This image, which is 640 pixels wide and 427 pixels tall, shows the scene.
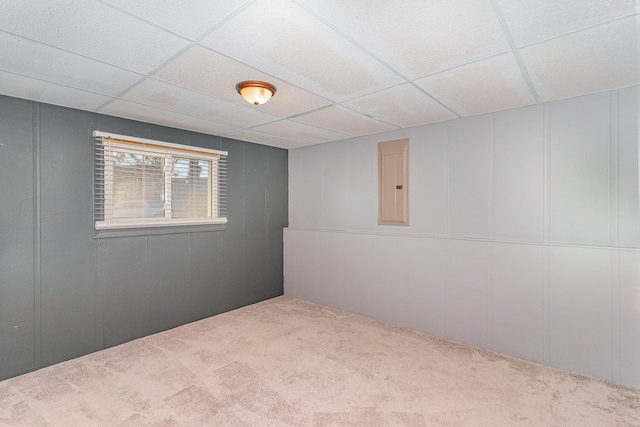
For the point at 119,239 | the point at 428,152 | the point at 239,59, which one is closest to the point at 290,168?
the point at 428,152

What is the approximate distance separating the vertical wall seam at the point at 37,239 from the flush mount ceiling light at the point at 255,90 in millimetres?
1825

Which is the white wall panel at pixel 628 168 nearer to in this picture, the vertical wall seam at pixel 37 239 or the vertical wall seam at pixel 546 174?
the vertical wall seam at pixel 546 174

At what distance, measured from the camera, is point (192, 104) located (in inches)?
110

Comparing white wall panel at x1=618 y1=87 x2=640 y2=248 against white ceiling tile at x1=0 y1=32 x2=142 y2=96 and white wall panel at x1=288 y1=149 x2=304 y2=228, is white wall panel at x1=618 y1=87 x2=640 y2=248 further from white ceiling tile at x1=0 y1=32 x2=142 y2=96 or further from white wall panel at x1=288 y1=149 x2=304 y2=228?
white ceiling tile at x1=0 y1=32 x2=142 y2=96

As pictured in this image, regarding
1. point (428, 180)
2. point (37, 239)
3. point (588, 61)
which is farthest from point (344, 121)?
point (37, 239)

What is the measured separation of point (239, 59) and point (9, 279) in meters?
2.60

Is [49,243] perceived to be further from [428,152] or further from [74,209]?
[428,152]

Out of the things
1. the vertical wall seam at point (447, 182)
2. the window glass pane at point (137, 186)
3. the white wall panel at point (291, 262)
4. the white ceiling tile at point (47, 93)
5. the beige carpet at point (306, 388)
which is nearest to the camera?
the beige carpet at point (306, 388)

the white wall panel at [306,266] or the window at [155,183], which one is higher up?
the window at [155,183]

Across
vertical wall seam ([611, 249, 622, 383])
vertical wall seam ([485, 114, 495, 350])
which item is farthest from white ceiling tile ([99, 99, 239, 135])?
vertical wall seam ([611, 249, 622, 383])

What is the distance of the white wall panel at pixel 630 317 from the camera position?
2.38 meters

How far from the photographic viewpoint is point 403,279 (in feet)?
12.0

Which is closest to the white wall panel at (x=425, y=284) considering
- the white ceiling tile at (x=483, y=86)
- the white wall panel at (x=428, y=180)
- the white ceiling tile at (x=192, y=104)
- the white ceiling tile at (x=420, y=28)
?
the white wall panel at (x=428, y=180)

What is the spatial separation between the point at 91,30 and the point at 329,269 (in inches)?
139
